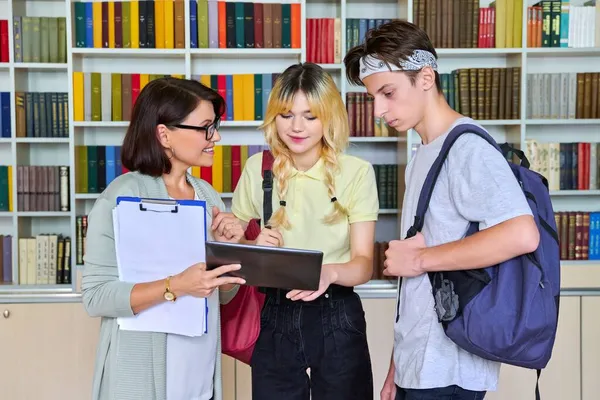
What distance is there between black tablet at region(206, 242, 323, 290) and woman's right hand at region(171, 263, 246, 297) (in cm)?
1

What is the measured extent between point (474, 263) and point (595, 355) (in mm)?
2626

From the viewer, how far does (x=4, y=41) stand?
13.0 feet

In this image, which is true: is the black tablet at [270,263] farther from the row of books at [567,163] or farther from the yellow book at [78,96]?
the row of books at [567,163]

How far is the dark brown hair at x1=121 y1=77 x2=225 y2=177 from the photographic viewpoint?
74.4 inches

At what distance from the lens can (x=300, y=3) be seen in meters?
3.94

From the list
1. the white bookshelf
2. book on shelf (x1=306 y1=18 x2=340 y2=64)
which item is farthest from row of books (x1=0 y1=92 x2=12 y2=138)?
book on shelf (x1=306 y1=18 x2=340 y2=64)

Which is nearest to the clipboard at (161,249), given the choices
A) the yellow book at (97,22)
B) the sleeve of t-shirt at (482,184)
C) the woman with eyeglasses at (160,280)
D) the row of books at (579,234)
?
the woman with eyeglasses at (160,280)

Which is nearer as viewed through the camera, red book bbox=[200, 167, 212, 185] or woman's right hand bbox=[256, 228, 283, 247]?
woman's right hand bbox=[256, 228, 283, 247]

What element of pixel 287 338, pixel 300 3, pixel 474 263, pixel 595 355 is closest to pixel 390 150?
pixel 300 3

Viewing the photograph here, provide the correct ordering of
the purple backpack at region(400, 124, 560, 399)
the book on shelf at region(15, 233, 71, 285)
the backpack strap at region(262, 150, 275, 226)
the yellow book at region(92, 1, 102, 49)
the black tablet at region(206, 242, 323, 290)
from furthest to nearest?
the book on shelf at region(15, 233, 71, 285), the yellow book at region(92, 1, 102, 49), the backpack strap at region(262, 150, 275, 226), the black tablet at region(206, 242, 323, 290), the purple backpack at region(400, 124, 560, 399)

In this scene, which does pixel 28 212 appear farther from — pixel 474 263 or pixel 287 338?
pixel 474 263

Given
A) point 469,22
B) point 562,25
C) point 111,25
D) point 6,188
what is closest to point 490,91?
point 469,22

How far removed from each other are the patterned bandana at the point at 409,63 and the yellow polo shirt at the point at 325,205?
1.33ft

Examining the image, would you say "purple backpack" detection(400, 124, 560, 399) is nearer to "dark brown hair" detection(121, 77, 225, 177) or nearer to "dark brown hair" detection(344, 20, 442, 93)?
"dark brown hair" detection(344, 20, 442, 93)
